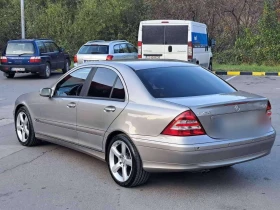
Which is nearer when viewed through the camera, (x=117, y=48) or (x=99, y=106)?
(x=99, y=106)

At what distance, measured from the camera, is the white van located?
18172mm

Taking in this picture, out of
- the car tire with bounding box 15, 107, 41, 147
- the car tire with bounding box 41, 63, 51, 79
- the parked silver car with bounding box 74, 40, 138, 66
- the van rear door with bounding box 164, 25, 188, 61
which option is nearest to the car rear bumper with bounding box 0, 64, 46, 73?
the car tire with bounding box 41, 63, 51, 79

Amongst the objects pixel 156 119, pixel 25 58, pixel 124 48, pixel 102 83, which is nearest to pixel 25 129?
pixel 102 83

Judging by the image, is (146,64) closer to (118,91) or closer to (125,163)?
(118,91)

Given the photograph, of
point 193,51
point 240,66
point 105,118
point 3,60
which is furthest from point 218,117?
point 240,66

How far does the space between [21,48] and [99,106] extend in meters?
14.6

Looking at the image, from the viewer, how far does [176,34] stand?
1823cm

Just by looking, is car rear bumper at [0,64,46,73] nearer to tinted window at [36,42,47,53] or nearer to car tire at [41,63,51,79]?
car tire at [41,63,51,79]

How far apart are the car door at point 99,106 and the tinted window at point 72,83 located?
0.25 metres

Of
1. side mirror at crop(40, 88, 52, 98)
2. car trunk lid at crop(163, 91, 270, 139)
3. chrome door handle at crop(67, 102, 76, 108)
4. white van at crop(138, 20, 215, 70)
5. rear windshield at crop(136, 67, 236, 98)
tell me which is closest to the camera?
car trunk lid at crop(163, 91, 270, 139)

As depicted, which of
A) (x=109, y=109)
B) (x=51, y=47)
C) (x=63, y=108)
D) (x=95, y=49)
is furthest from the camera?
(x=51, y=47)

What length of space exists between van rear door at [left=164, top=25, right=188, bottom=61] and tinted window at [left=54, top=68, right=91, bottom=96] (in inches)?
457

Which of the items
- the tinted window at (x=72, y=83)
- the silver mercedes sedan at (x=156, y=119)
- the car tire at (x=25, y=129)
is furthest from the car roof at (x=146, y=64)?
the car tire at (x=25, y=129)

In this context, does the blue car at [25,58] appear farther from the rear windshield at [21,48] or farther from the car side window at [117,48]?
the car side window at [117,48]
